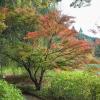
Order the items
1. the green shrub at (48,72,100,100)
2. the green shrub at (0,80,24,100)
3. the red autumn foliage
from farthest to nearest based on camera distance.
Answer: the red autumn foliage, the green shrub at (48,72,100,100), the green shrub at (0,80,24,100)

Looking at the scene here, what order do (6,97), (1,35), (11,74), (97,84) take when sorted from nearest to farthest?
(6,97), (97,84), (1,35), (11,74)

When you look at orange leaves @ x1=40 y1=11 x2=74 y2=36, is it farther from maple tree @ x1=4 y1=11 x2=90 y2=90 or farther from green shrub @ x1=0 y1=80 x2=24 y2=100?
green shrub @ x1=0 y1=80 x2=24 y2=100

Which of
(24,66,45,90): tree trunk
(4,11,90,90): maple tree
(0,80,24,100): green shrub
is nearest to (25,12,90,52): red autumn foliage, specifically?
(4,11,90,90): maple tree

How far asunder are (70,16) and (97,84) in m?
3.53

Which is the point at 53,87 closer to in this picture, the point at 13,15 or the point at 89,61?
the point at 89,61

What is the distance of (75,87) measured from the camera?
12.8 metres

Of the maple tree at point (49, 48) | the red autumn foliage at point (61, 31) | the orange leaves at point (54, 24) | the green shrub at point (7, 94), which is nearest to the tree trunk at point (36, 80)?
the maple tree at point (49, 48)

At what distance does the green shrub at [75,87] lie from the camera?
12.0 meters

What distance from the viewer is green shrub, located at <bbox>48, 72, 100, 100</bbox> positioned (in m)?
12.0

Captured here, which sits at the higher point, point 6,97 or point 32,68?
point 6,97

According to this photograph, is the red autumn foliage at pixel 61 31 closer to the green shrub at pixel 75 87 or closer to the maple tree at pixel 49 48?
the maple tree at pixel 49 48

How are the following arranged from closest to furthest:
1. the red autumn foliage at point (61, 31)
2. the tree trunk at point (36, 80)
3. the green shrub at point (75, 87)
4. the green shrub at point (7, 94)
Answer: the green shrub at point (7, 94) → the green shrub at point (75, 87) → the red autumn foliage at point (61, 31) → the tree trunk at point (36, 80)

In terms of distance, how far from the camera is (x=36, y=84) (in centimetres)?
1567

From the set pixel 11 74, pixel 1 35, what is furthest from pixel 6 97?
pixel 11 74
